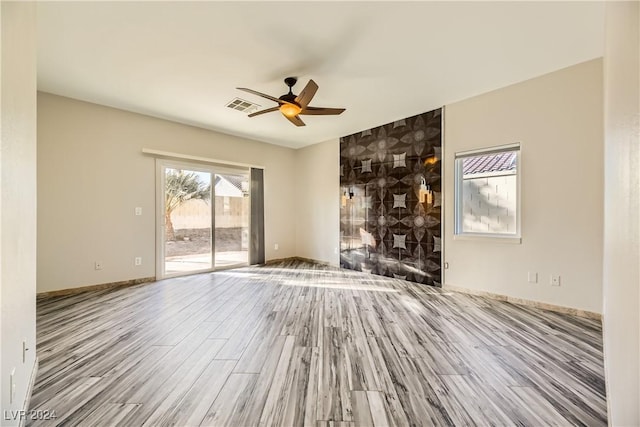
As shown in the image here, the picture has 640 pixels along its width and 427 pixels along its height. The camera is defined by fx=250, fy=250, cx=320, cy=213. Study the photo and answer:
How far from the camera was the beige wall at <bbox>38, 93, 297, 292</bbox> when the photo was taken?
11.4 ft

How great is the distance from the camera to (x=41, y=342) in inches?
87.1

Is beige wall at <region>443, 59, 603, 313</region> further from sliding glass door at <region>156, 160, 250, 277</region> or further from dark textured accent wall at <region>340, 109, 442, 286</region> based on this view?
sliding glass door at <region>156, 160, 250, 277</region>

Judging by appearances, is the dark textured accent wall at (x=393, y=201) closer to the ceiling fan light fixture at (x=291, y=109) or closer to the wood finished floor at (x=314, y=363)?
the wood finished floor at (x=314, y=363)

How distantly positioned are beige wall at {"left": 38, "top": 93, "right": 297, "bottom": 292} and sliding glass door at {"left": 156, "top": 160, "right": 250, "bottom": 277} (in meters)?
0.23

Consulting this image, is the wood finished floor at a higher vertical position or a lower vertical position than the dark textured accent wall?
lower

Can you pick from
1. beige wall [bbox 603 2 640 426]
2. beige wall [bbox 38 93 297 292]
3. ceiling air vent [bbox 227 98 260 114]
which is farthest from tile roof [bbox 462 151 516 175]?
beige wall [bbox 38 93 297 292]

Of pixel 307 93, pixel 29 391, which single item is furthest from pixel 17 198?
pixel 307 93

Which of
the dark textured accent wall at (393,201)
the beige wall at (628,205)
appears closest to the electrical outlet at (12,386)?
the beige wall at (628,205)

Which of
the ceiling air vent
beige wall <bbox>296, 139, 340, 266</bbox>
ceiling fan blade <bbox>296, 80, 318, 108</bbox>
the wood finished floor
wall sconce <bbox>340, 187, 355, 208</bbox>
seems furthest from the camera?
beige wall <bbox>296, 139, 340, 266</bbox>

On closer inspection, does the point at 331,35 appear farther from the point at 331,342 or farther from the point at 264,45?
the point at 331,342

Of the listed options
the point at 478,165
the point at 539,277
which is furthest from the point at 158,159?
the point at 539,277

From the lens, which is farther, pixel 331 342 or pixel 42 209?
pixel 42 209

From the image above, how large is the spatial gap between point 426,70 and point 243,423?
3.64m

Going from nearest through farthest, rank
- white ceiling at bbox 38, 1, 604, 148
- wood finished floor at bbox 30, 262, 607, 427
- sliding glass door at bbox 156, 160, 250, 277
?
wood finished floor at bbox 30, 262, 607, 427 < white ceiling at bbox 38, 1, 604, 148 < sliding glass door at bbox 156, 160, 250, 277
